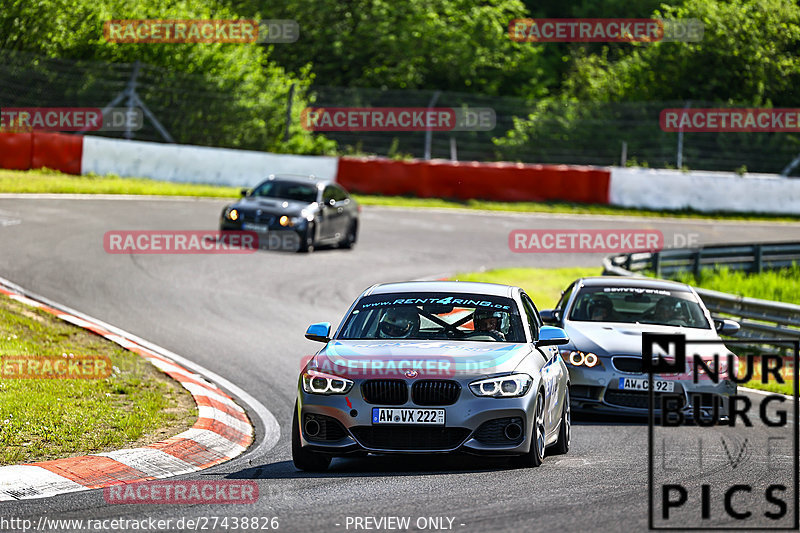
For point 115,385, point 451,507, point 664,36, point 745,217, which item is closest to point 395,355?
point 451,507

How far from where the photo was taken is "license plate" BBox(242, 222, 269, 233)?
22.1 meters

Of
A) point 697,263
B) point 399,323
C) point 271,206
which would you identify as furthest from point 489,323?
point 697,263

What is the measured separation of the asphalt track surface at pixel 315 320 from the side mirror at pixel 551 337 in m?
0.85

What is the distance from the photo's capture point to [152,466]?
8570 millimetres

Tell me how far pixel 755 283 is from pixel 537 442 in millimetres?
13613

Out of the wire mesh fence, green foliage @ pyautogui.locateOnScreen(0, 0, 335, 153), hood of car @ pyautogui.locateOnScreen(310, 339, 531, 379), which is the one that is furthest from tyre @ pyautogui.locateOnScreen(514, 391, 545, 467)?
the wire mesh fence

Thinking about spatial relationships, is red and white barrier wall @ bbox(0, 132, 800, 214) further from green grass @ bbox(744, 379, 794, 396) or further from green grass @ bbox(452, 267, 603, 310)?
green grass @ bbox(744, 379, 794, 396)

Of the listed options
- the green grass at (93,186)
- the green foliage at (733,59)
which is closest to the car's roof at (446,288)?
the green grass at (93,186)

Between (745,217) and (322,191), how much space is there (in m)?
15.3

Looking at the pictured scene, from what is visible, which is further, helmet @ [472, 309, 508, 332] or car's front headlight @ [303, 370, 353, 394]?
helmet @ [472, 309, 508, 332]

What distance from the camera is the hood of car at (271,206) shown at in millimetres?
22141

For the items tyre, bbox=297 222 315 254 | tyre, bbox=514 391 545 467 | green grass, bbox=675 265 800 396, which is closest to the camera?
tyre, bbox=514 391 545 467

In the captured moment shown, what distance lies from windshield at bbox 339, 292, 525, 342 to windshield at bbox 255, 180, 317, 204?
1374cm

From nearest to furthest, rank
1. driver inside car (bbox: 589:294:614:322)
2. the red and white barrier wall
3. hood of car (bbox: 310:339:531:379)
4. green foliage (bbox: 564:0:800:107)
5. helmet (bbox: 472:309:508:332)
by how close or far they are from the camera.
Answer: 1. hood of car (bbox: 310:339:531:379)
2. helmet (bbox: 472:309:508:332)
3. driver inside car (bbox: 589:294:614:322)
4. the red and white barrier wall
5. green foliage (bbox: 564:0:800:107)
